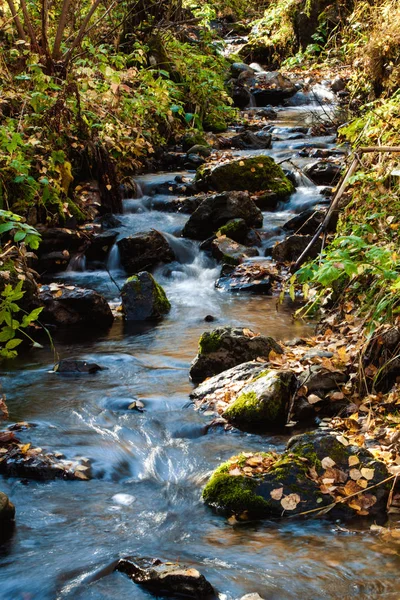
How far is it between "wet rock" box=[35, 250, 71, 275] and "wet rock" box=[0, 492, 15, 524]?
6320 millimetres

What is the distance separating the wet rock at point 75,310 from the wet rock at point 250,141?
8556 mm

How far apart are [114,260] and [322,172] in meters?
4.75

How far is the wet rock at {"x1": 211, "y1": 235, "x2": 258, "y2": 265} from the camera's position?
10.4 metres

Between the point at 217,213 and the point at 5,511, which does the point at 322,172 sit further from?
the point at 5,511

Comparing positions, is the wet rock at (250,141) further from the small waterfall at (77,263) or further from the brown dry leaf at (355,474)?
the brown dry leaf at (355,474)

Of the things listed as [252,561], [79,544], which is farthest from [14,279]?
[252,561]

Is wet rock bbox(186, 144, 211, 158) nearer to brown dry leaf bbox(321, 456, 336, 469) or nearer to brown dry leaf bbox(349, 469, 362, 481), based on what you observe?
brown dry leaf bbox(321, 456, 336, 469)

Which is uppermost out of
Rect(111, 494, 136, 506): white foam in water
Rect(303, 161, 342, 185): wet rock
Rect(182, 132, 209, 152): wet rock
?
Rect(182, 132, 209, 152): wet rock

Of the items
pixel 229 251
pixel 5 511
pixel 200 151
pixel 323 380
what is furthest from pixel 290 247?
pixel 5 511

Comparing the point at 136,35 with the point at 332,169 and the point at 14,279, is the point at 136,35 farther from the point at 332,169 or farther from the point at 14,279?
the point at 14,279

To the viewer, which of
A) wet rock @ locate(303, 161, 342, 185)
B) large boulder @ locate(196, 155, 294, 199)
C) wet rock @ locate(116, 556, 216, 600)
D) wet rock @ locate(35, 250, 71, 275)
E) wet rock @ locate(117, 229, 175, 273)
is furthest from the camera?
wet rock @ locate(303, 161, 342, 185)

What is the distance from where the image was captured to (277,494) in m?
3.99

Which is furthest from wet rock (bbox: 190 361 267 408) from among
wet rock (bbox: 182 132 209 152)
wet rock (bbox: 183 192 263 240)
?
wet rock (bbox: 182 132 209 152)

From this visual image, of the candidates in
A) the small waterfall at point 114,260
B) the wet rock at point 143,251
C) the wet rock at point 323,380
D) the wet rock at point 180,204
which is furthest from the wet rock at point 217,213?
the wet rock at point 323,380
